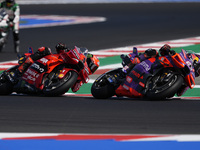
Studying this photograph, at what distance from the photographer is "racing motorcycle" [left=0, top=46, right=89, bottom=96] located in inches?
380

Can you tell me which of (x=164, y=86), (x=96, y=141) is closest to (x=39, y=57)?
(x=164, y=86)

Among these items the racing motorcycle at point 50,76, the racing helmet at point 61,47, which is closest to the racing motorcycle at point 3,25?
the racing motorcycle at point 50,76

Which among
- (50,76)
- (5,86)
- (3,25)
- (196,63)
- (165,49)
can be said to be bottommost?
(3,25)

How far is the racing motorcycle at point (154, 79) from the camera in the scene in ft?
29.7

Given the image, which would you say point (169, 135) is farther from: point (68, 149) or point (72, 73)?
point (72, 73)

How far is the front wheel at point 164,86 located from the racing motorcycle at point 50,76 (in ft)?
4.06

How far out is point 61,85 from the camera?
31.5ft

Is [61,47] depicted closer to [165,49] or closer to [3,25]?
[165,49]

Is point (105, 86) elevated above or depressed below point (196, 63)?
below

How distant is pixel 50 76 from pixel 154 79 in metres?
1.69

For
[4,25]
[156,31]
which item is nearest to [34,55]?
[4,25]

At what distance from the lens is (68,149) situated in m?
6.48

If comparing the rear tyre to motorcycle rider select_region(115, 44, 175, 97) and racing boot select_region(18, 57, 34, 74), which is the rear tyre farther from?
racing boot select_region(18, 57, 34, 74)

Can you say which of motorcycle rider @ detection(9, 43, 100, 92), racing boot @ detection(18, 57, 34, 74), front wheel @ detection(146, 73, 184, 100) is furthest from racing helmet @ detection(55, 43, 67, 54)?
front wheel @ detection(146, 73, 184, 100)
